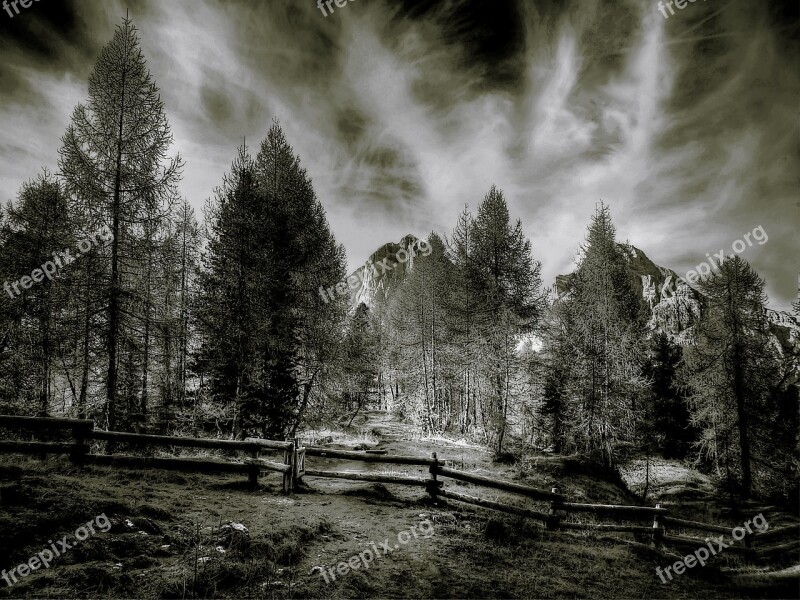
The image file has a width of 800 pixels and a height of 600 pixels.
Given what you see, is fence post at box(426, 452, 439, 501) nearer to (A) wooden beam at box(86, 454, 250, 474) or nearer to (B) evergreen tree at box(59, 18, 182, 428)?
(A) wooden beam at box(86, 454, 250, 474)

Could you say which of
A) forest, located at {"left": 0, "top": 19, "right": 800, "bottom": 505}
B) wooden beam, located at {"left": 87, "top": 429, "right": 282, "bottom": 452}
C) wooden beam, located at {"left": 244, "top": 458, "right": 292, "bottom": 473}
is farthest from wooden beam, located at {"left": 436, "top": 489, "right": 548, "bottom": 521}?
forest, located at {"left": 0, "top": 19, "right": 800, "bottom": 505}

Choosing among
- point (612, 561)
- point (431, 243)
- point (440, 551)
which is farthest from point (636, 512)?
point (431, 243)

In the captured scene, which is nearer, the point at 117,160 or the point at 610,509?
the point at 610,509

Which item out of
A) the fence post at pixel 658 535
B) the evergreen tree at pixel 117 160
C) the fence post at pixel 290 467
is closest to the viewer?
the fence post at pixel 658 535

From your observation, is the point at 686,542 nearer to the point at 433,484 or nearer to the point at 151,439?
the point at 433,484

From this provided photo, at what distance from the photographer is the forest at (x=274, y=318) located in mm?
13094

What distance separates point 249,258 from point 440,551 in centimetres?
1319

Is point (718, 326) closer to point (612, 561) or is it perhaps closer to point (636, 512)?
point (636, 512)

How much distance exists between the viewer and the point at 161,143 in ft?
44.7

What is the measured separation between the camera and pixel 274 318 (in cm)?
1602

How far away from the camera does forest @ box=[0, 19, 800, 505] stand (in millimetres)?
13094

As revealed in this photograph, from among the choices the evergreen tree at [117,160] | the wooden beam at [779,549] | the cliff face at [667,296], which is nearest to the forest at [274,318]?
the evergreen tree at [117,160]

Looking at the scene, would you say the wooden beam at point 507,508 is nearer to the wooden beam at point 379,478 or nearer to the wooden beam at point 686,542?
the wooden beam at point 379,478

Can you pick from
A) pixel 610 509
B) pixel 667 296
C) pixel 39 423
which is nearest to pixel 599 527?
pixel 610 509
